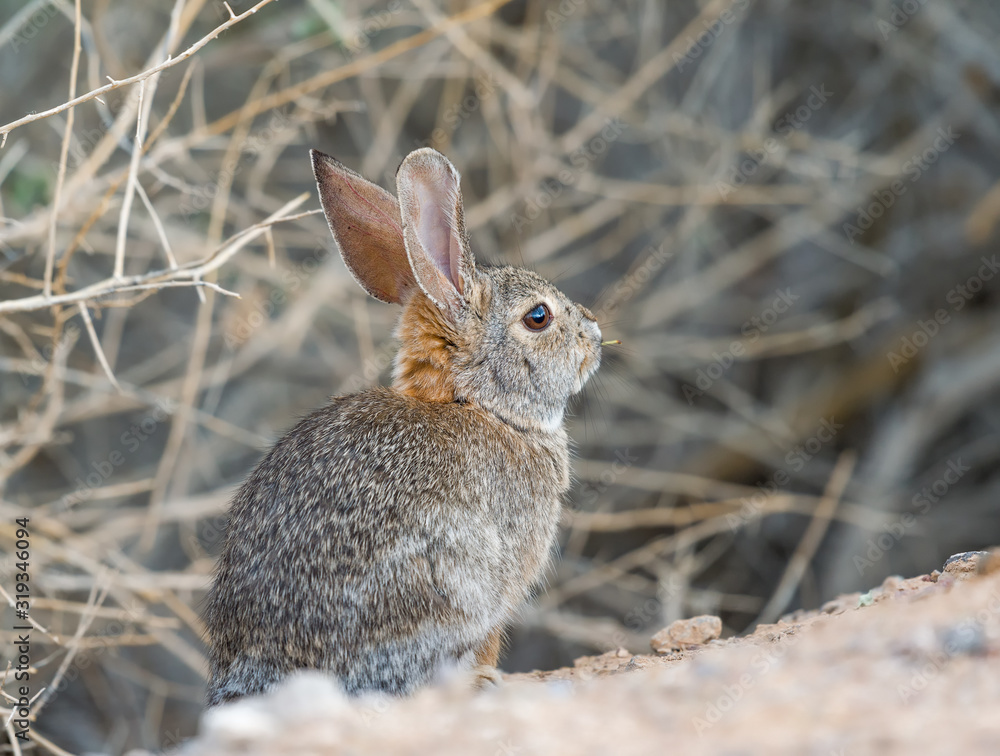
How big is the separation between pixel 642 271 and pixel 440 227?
3565 millimetres

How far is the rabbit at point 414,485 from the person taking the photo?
11.8 ft

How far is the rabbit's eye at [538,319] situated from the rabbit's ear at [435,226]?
1.11 ft

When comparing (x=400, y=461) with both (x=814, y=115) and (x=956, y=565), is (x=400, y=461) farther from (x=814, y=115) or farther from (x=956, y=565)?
(x=814, y=115)

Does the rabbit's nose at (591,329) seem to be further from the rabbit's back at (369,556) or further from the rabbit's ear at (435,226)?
the rabbit's back at (369,556)

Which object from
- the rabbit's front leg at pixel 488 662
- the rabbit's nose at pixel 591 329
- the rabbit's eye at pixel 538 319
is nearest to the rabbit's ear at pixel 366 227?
the rabbit's eye at pixel 538 319

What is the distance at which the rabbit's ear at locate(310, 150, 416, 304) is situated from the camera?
4.61 meters

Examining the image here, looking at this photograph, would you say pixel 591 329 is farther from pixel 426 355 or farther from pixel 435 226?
pixel 435 226

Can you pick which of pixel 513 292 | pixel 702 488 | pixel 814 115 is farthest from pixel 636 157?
pixel 513 292

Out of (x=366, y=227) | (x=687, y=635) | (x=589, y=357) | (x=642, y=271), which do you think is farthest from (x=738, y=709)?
(x=642, y=271)

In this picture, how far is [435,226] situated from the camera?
4438 millimetres

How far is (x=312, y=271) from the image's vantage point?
7922 mm

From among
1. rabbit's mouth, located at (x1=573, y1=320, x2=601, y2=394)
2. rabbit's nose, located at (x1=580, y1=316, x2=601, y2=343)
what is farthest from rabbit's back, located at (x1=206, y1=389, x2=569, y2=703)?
rabbit's nose, located at (x1=580, y1=316, x2=601, y2=343)

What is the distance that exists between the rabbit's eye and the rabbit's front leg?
136cm

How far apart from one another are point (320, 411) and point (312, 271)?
374 cm
